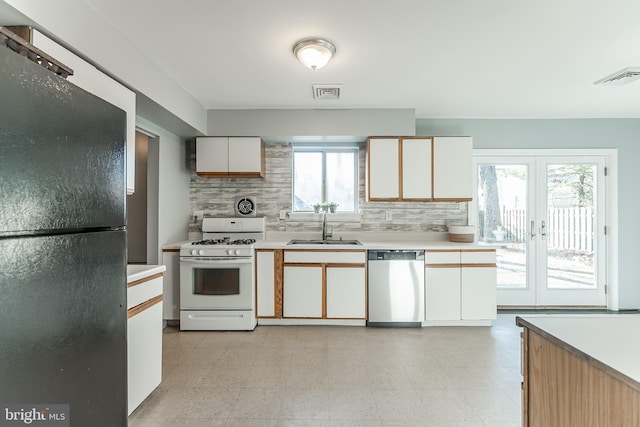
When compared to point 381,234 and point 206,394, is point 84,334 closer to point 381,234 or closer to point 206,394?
point 206,394

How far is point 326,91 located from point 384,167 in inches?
43.5

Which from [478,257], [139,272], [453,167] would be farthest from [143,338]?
[453,167]

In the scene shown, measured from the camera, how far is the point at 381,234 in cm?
405

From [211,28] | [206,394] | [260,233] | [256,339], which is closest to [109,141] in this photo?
[211,28]

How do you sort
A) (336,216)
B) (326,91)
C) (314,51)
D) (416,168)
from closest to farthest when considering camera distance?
(314,51) < (326,91) < (416,168) < (336,216)

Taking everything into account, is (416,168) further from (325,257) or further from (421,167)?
(325,257)

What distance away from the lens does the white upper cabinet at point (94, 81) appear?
1562 mm

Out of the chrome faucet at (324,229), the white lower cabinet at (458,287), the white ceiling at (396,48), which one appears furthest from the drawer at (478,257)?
the white ceiling at (396,48)

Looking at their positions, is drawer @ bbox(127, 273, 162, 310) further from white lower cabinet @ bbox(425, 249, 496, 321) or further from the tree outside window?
white lower cabinet @ bbox(425, 249, 496, 321)

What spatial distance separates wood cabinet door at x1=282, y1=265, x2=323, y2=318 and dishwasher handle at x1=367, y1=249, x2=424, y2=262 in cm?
64

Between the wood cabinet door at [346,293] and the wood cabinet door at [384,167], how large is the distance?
36.6 inches

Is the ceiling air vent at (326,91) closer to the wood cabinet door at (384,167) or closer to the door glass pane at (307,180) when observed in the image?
the wood cabinet door at (384,167)

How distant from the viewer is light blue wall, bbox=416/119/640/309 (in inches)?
161

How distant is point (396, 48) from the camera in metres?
2.35
